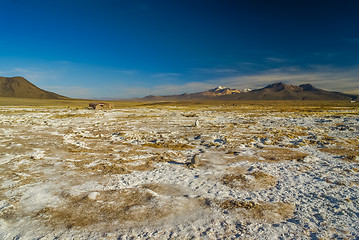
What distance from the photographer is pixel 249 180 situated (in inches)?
258

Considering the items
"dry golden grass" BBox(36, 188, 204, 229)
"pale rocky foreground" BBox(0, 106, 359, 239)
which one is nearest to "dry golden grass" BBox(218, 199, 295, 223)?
"pale rocky foreground" BBox(0, 106, 359, 239)

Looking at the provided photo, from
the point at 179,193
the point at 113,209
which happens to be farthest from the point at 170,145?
the point at 113,209

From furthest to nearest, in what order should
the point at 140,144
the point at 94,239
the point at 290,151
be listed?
the point at 140,144
the point at 290,151
the point at 94,239

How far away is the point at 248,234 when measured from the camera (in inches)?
155

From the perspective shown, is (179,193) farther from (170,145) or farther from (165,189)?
(170,145)

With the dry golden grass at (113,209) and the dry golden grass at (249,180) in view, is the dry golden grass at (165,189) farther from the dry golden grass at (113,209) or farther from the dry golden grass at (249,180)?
the dry golden grass at (249,180)

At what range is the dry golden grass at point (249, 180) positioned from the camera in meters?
6.12

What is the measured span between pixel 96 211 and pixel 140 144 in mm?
7231

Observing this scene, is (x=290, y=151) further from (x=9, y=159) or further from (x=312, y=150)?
(x=9, y=159)

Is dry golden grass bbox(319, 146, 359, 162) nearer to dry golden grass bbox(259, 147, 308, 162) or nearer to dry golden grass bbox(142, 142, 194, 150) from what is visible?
dry golden grass bbox(259, 147, 308, 162)

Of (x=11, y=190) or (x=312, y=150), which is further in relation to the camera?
(x=312, y=150)

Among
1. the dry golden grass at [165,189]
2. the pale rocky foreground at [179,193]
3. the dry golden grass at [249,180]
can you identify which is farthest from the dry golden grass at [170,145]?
the dry golden grass at [165,189]

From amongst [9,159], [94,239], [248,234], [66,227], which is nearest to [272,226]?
[248,234]

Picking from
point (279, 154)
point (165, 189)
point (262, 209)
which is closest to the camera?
point (262, 209)
